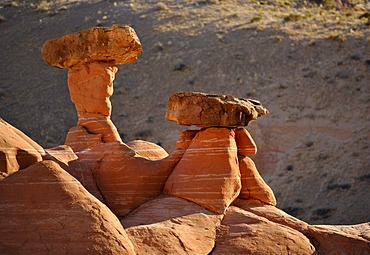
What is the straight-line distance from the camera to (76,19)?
51438 mm

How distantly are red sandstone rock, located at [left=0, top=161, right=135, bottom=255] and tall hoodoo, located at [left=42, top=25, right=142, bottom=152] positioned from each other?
414 centimetres

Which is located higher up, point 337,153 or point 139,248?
point 139,248

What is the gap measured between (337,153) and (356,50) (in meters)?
11.2

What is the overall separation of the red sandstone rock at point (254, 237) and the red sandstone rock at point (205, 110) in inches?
66.0

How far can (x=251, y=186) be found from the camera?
14977 millimetres

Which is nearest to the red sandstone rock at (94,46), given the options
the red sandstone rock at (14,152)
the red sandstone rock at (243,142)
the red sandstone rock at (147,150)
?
the red sandstone rock at (147,150)

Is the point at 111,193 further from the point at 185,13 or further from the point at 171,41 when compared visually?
the point at 185,13

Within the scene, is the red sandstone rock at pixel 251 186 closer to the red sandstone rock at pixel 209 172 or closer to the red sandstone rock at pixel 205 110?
the red sandstone rock at pixel 209 172

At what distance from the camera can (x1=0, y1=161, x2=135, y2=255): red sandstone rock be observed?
10.7m

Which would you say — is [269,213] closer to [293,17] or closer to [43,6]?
[293,17]

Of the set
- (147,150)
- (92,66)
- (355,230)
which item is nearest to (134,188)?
(147,150)

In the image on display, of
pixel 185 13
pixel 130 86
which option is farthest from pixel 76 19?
pixel 130 86

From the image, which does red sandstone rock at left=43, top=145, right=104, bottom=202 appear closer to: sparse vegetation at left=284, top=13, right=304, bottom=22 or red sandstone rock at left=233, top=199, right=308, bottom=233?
red sandstone rock at left=233, top=199, right=308, bottom=233

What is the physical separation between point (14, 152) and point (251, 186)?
16.6 feet
